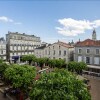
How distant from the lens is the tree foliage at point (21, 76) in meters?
27.6

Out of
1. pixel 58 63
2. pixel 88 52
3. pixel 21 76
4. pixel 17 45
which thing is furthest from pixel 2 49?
pixel 21 76

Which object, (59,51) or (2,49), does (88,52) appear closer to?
(59,51)

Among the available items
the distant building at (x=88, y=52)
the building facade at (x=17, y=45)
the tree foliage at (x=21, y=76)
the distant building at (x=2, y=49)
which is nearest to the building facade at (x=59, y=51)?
the distant building at (x=88, y=52)

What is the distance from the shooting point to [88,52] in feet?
165

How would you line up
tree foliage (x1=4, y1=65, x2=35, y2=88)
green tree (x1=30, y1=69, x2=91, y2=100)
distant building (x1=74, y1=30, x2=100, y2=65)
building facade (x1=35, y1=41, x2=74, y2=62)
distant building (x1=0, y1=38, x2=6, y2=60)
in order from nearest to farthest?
1. green tree (x1=30, y1=69, x2=91, y2=100)
2. tree foliage (x1=4, y1=65, x2=35, y2=88)
3. distant building (x1=74, y1=30, x2=100, y2=65)
4. building facade (x1=35, y1=41, x2=74, y2=62)
5. distant building (x1=0, y1=38, x2=6, y2=60)

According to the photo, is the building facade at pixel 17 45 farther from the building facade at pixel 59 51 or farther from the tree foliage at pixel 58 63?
the tree foliage at pixel 58 63

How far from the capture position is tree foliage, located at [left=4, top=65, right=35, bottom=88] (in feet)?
90.7

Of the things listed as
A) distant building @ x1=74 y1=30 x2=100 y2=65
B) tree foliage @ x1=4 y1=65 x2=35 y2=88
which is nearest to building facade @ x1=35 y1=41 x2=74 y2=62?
distant building @ x1=74 y1=30 x2=100 y2=65

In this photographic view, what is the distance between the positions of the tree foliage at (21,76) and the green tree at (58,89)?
9377 mm

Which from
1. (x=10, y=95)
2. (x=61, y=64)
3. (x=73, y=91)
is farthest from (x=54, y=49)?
(x=73, y=91)

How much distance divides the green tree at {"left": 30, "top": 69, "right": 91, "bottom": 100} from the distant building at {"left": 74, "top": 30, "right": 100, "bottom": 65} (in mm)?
31350

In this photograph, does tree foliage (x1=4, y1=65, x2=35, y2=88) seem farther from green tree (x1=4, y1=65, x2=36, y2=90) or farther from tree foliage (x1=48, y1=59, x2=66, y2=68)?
tree foliage (x1=48, y1=59, x2=66, y2=68)

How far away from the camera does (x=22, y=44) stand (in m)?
76.2

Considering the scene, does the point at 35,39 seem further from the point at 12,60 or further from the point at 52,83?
the point at 52,83
